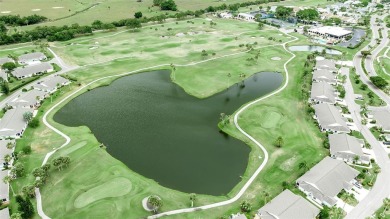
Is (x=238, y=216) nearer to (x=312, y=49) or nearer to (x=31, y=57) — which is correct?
(x=31, y=57)

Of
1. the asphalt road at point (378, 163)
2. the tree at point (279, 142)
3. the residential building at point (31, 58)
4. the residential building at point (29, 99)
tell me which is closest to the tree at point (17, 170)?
the residential building at point (29, 99)

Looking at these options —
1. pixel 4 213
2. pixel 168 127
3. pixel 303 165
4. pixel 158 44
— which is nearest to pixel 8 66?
pixel 158 44

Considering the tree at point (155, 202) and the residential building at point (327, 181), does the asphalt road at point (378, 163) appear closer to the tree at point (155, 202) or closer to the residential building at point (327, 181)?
the residential building at point (327, 181)

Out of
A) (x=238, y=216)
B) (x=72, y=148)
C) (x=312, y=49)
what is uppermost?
(x=312, y=49)

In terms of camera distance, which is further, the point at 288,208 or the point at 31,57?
the point at 31,57

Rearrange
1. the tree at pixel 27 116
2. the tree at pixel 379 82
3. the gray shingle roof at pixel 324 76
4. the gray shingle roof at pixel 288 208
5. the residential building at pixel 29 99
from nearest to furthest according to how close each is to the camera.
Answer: the gray shingle roof at pixel 288 208 < the tree at pixel 27 116 < the residential building at pixel 29 99 < the tree at pixel 379 82 < the gray shingle roof at pixel 324 76

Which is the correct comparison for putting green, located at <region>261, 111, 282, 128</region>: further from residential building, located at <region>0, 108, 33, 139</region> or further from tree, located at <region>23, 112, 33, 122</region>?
residential building, located at <region>0, 108, 33, 139</region>

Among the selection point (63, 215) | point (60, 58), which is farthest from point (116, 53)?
point (63, 215)

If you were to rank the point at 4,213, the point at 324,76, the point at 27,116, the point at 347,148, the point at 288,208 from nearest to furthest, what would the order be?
the point at 4,213 → the point at 288,208 → the point at 347,148 → the point at 27,116 → the point at 324,76
